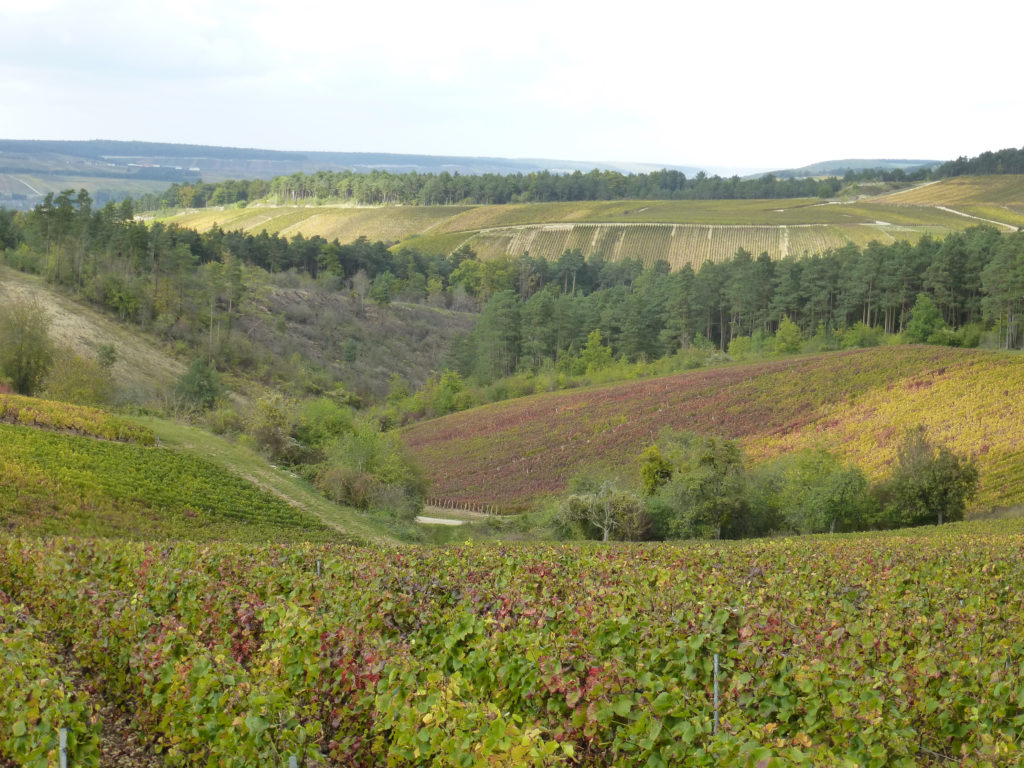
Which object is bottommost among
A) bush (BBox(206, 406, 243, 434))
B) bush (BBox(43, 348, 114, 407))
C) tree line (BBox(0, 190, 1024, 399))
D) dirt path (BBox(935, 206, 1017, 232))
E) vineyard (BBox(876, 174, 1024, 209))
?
bush (BBox(206, 406, 243, 434))

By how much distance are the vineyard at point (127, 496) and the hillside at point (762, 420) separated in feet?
76.1

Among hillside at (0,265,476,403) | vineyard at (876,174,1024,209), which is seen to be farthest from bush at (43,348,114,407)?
vineyard at (876,174,1024,209)

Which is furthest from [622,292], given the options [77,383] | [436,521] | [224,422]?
[77,383]

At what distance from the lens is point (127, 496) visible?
105 feet

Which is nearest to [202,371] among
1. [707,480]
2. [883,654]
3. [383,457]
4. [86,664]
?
[383,457]

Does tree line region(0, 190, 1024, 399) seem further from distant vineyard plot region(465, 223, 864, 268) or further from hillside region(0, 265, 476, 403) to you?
distant vineyard plot region(465, 223, 864, 268)

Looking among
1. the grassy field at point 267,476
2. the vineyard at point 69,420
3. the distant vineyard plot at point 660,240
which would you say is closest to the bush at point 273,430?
the grassy field at point 267,476

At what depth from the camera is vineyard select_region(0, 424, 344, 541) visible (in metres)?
28.6

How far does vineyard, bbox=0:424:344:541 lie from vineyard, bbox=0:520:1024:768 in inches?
507

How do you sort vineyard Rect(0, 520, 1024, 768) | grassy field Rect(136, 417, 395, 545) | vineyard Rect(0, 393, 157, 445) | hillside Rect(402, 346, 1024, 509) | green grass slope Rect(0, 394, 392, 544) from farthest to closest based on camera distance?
hillside Rect(402, 346, 1024, 509) < vineyard Rect(0, 393, 157, 445) < grassy field Rect(136, 417, 395, 545) < green grass slope Rect(0, 394, 392, 544) < vineyard Rect(0, 520, 1024, 768)

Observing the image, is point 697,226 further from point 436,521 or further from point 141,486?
point 141,486

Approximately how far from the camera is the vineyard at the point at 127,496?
93.7 ft

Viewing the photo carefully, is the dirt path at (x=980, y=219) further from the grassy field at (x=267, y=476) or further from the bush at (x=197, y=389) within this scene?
the grassy field at (x=267, y=476)

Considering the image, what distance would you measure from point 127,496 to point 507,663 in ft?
85.9
